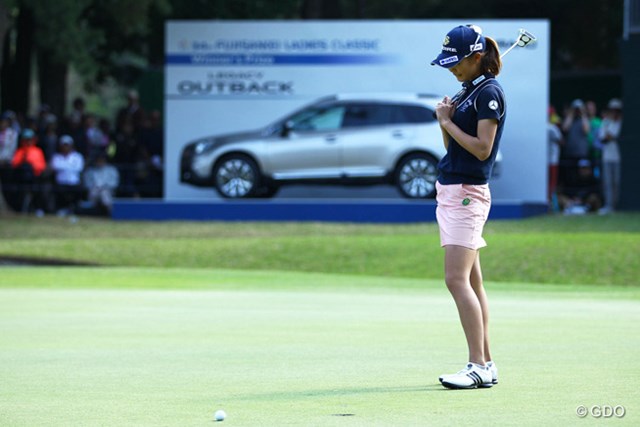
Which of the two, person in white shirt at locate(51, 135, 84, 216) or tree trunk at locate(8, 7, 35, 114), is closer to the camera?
person in white shirt at locate(51, 135, 84, 216)

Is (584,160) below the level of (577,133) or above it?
below

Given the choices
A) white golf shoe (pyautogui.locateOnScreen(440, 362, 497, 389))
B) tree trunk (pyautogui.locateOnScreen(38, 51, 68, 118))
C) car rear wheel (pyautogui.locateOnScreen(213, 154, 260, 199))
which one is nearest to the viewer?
white golf shoe (pyautogui.locateOnScreen(440, 362, 497, 389))

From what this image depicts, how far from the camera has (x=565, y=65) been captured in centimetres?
4466

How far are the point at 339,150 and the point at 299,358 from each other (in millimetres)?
19410

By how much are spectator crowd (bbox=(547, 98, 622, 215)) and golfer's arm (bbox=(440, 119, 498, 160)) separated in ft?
67.8

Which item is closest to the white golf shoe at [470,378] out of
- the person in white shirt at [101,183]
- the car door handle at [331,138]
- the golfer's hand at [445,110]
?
the golfer's hand at [445,110]

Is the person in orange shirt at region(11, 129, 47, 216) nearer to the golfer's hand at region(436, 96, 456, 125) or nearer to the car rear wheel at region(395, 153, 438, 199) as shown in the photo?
the car rear wheel at region(395, 153, 438, 199)

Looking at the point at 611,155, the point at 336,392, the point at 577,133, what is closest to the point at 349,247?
the point at 611,155

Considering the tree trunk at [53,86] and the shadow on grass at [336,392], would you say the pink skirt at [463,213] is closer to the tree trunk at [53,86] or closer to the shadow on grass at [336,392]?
the shadow on grass at [336,392]

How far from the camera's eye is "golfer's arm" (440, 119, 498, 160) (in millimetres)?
7613

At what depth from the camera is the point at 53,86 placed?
117 ft

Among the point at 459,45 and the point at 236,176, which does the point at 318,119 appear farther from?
the point at 459,45

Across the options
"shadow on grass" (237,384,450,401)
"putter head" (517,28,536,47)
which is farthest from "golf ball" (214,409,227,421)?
"putter head" (517,28,536,47)

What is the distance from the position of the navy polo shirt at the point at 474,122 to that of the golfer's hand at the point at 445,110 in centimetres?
3
